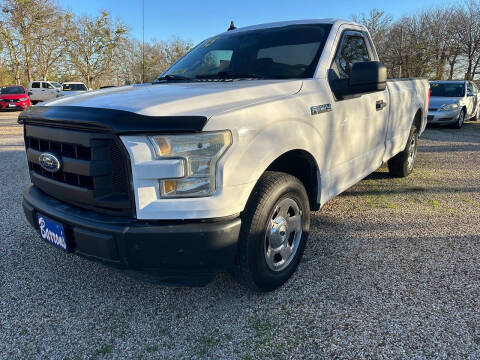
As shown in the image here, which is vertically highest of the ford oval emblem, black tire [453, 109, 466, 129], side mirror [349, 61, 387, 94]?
side mirror [349, 61, 387, 94]

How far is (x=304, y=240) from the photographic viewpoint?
2678 mm

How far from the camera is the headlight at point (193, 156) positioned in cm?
181

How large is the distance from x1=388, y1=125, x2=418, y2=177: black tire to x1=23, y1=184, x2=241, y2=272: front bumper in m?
3.99

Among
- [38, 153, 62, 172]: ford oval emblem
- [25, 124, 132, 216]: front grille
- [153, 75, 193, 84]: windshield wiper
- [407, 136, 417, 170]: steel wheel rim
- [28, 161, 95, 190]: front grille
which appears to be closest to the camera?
[25, 124, 132, 216]: front grille

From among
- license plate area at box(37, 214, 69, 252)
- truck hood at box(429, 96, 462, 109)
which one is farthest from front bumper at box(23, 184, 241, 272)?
truck hood at box(429, 96, 462, 109)

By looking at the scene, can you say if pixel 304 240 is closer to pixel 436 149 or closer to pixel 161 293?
pixel 161 293

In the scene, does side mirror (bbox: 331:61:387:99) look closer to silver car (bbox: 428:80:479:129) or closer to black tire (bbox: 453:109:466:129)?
silver car (bbox: 428:80:479:129)

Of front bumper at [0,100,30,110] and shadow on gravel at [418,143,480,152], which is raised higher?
front bumper at [0,100,30,110]

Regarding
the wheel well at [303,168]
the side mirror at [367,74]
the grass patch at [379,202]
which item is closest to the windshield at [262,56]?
the side mirror at [367,74]

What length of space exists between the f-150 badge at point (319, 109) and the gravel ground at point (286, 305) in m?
1.20

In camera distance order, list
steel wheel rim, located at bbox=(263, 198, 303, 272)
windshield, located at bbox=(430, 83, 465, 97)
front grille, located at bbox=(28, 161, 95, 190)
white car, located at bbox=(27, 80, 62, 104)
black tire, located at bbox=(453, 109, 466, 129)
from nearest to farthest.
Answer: front grille, located at bbox=(28, 161, 95, 190) < steel wheel rim, located at bbox=(263, 198, 303, 272) < black tire, located at bbox=(453, 109, 466, 129) < windshield, located at bbox=(430, 83, 465, 97) < white car, located at bbox=(27, 80, 62, 104)

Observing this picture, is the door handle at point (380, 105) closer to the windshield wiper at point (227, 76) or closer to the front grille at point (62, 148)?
the windshield wiper at point (227, 76)

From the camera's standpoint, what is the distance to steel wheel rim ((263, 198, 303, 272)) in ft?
7.72

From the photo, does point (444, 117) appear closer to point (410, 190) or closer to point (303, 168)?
point (410, 190)
